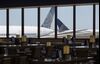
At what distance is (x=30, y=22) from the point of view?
33.1 ft

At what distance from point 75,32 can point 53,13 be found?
1.11 metres

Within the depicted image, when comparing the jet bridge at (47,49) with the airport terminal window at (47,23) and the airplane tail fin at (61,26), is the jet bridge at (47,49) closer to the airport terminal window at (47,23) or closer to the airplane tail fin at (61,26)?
the airport terminal window at (47,23)

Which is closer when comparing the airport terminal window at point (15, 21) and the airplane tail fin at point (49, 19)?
the airplane tail fin at point (49, 19)

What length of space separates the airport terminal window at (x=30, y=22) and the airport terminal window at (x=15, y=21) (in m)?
0.28

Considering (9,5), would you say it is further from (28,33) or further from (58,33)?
(58,33)

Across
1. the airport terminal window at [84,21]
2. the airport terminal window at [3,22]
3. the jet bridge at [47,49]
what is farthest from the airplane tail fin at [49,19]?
the airport terminal window at [3,22]

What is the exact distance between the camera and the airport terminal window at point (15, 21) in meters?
10.2

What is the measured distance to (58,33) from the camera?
974cm

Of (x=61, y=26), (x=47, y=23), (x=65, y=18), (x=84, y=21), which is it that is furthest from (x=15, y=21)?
(x=84, y=21)

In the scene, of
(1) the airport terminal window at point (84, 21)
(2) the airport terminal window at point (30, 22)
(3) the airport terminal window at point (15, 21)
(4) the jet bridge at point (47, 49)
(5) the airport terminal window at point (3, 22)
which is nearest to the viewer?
(4) the jet bridge at point (47, 49)

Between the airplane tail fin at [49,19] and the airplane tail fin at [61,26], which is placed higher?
the airplane tail fin at [49,19]

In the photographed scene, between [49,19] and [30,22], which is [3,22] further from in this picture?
[49,19]

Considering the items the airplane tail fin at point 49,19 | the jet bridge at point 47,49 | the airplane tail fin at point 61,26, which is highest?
the airplane tail fin at point 49,19

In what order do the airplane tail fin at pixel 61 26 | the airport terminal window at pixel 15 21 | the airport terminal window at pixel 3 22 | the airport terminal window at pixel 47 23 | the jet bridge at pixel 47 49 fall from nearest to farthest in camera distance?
the jet bridge at pixel 47 49 < the airplane tail fin at pixel 61 26 < the airport terminal window at pixel 47 23 < the airport terminal window at pixel 15 21 < the airport terminal window at pixel 3 22
